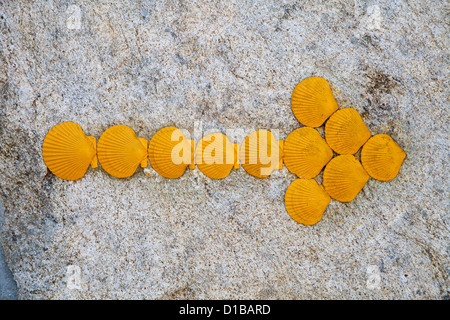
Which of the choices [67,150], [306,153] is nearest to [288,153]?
[306,153]

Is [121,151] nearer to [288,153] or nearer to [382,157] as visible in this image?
[288,153]

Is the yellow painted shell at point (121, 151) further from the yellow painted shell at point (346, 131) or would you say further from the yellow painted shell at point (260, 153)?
the yellow painted shell at point (346, 131)

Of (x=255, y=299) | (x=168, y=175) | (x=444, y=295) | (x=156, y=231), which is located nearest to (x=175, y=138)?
(x=168, y=175)

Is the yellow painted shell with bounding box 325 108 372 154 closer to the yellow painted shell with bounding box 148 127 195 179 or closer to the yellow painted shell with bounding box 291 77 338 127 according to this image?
the yellow painted shell with bounding box 291 77 338 127

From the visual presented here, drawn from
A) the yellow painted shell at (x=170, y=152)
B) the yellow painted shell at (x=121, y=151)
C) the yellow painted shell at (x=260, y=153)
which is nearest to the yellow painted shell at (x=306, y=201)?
the yellow painted shell at (x=260, y=153)

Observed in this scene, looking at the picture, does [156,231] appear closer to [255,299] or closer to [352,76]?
[255,299]

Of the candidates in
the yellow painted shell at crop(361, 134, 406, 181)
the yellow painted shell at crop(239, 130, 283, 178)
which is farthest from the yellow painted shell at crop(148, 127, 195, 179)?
the yellow painted shell at crop(361, 134, 406, 181)

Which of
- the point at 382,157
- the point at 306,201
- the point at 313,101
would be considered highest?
the point at 313,101
